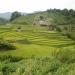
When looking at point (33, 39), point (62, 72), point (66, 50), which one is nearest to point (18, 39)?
point (33, 39)

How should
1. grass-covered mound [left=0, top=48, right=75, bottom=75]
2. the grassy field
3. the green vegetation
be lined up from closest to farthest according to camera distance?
1. grass-covered mound [left=0, top=48, right=75, bottom=75]
2. the grassy field
3. the green vegetation

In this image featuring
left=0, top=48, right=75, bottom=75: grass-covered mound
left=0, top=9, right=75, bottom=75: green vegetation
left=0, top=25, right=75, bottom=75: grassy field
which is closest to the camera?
left=0, top=48, right=75, bottom=75: grass-covered mound

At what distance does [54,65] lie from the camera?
2123cm

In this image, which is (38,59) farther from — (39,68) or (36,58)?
(39,68)

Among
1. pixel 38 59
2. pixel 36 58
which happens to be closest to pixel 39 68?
pixel 38 59

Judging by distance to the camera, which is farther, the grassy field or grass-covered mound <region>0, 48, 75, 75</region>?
the grassy field

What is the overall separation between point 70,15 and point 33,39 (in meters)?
86.3

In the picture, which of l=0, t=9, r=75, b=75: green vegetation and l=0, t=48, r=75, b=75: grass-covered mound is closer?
l=0, t=48, r=75, b=75: grass-covered mound

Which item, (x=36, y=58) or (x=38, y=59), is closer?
(x=38, y=59)

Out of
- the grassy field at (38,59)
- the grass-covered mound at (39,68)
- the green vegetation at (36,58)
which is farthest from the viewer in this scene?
the green vegetation at (36,58)

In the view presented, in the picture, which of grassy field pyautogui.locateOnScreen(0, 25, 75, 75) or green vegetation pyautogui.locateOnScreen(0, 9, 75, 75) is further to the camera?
green vegetation pyautogui.locateOnScreen(0, 9, 75, 75)

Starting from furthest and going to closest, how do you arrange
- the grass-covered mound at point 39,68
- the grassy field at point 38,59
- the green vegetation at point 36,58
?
the green vegetation at point 36,58 < the grassy field at point 38,59 < the grass-covered mound at point 39,68

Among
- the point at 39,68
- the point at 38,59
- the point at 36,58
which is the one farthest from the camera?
the point at 36,58

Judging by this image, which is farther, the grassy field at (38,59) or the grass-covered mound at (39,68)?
the grassy field at (38,59)
